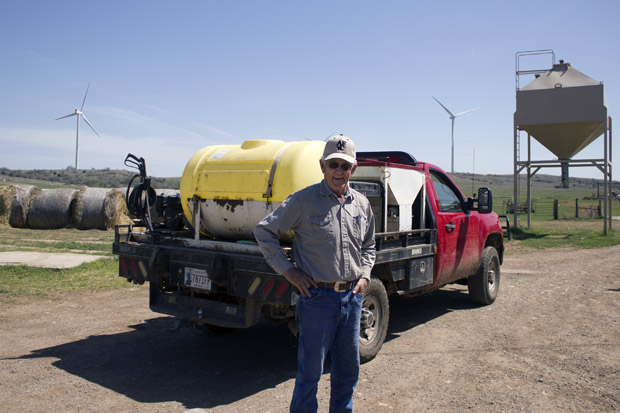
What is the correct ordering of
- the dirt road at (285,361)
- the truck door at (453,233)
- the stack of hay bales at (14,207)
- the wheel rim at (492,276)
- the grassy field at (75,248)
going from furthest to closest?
the stack of hay bales at (14,207)
the grassy field at (75,248)
the wheel rim at (492,276)
the truck door at (453,233)
the dirt road at (285,361)

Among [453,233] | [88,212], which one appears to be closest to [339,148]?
[453,233]

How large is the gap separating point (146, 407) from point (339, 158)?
103 inches

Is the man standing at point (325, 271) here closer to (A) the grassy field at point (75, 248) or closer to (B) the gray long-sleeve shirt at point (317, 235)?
(B) the gray long-sleeve shirt at point (317, 235)

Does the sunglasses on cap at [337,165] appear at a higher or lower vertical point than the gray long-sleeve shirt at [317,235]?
higher

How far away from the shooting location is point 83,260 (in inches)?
450

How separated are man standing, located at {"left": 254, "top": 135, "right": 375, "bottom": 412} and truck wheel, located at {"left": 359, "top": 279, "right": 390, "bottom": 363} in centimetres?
187

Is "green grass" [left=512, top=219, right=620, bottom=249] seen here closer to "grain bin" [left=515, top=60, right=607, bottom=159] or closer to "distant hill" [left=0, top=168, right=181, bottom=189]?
"grain bin" [left=515, top=60, right=607, bottom=159]

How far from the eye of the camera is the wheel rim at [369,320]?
517 cm

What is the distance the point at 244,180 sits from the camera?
5.16 meters

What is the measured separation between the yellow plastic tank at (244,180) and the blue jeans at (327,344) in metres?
1.82

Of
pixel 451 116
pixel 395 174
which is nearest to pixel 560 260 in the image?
pixel 395 174

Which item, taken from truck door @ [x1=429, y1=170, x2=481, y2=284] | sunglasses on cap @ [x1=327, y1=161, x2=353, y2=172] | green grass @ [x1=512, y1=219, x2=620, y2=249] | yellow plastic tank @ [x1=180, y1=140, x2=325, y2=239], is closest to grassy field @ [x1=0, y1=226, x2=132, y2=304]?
yellow plastic tank @ [x1=180, y1=140, x2=325, y2=239]

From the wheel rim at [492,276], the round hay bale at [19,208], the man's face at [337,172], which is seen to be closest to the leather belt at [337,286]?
the man's face at [337,172]

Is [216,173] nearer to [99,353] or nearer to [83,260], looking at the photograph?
[99,353]
